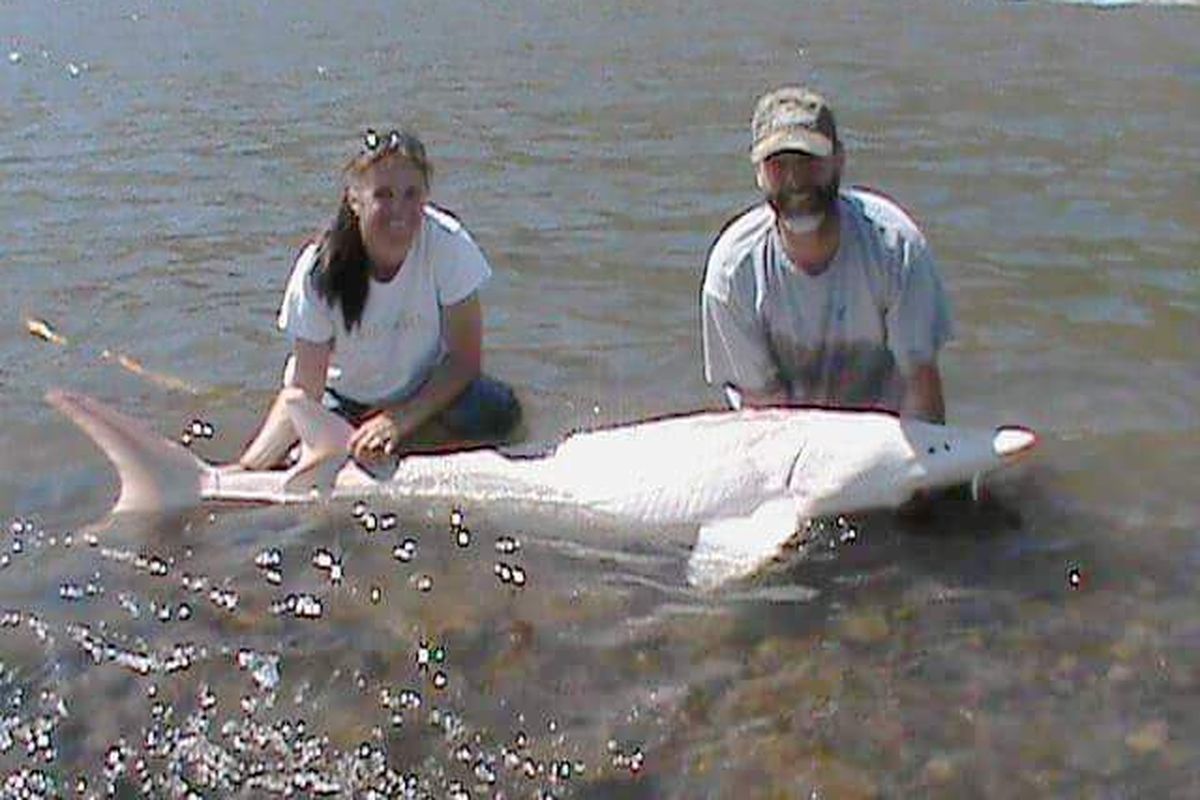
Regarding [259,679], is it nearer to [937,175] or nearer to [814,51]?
[937,175]

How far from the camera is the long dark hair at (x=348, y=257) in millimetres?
7184

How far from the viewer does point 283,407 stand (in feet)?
25.2

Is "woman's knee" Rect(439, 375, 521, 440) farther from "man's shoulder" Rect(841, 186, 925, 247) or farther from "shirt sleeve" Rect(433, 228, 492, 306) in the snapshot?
"man's shoulder" Rect(841, 186, 925, 247)

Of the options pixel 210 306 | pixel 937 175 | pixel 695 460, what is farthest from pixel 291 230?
pixel 695 460

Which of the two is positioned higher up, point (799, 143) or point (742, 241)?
point (799, 143)

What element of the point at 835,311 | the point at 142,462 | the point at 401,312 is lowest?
the point at 142,462

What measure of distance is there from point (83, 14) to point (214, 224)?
1475 cm

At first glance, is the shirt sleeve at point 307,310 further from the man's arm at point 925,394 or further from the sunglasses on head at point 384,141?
the man's arm at point 925,394

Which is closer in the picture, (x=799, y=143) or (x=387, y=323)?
(x=799, y=143)

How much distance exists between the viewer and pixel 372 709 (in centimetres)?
577

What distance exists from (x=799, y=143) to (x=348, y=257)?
7.39 feet

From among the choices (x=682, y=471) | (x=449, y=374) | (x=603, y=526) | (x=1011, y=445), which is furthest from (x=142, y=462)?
(x=1011, y=445)

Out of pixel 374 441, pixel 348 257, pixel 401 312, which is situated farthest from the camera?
pixel 401 312

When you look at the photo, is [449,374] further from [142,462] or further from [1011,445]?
[1011,445]
